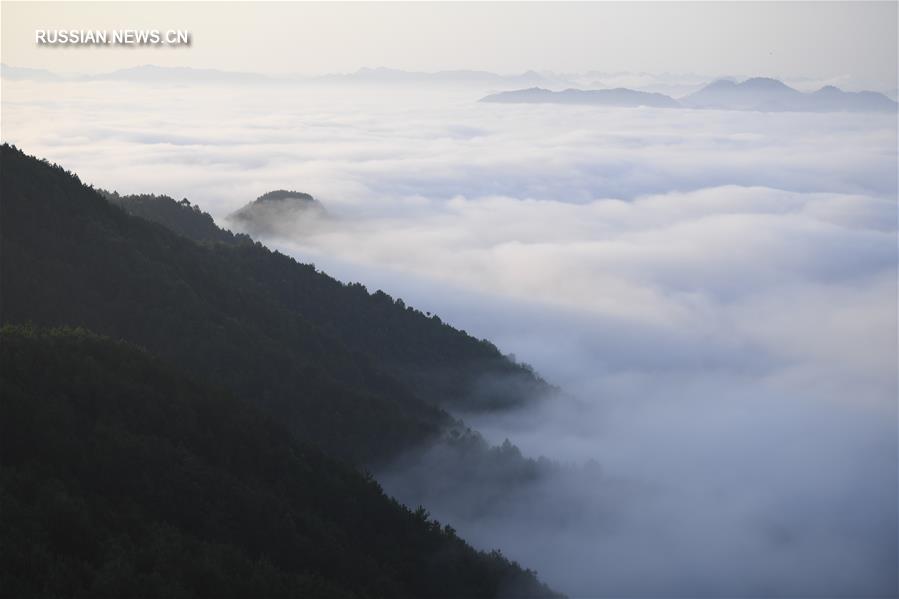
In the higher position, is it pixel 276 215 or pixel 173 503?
pixel 276 215

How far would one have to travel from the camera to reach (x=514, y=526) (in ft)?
152

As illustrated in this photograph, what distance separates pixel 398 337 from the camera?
70062 mm

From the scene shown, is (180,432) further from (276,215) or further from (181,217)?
(276,215)

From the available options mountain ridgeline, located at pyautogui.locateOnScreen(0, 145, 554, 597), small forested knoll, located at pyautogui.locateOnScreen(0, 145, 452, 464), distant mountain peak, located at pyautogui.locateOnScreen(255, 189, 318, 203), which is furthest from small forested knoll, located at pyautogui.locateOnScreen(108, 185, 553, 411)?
distant mountain peak, located at pyautogui.locateOnScreen(255, 189, 318, 203)

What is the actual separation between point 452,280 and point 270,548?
12822cm

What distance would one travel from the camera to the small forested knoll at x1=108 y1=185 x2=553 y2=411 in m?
65.8

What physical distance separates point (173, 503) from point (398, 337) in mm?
47388

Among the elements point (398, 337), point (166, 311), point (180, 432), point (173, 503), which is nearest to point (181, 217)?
point (398, 337)

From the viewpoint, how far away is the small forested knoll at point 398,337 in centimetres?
6575

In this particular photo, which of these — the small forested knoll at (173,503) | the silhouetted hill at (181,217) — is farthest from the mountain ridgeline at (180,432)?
the silhouetted hill at (181,217)

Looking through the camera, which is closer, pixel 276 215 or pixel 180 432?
pixel 180 432

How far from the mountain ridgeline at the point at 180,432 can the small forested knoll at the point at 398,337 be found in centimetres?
780

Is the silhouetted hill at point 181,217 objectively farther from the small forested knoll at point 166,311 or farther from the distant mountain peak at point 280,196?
the distant mountain peak at point 280,196

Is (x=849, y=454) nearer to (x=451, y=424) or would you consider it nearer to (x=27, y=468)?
(x=451, y=424)
